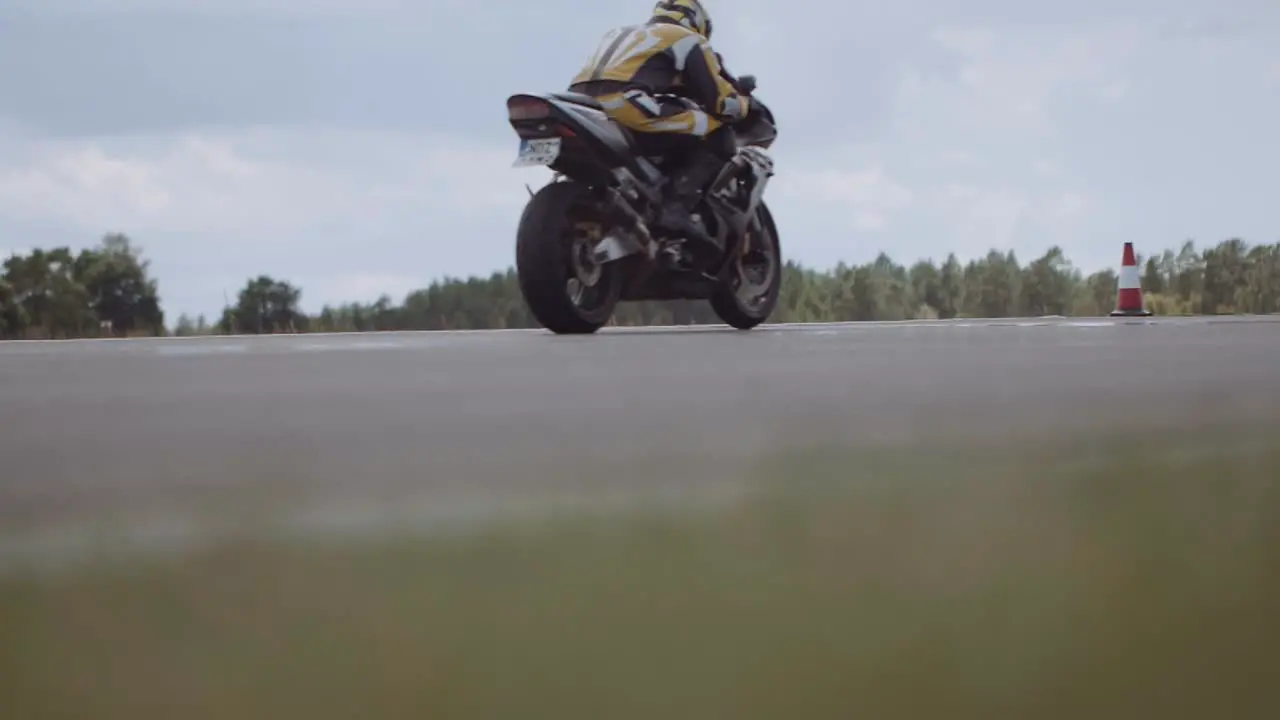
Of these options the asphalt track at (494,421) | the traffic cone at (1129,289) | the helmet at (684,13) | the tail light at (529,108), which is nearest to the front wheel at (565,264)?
the tail light at (529,108)

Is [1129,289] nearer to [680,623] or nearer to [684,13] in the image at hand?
[684,13]

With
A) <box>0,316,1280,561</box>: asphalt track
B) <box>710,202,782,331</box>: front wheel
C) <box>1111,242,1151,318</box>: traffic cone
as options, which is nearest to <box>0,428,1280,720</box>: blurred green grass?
<box>0,316,1280,561</box>: asphalt track

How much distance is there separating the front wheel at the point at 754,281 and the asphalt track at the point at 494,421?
2961 millimetres

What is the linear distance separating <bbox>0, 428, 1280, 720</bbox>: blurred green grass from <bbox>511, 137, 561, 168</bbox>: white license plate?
142 inches

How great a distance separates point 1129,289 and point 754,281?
3575 mm

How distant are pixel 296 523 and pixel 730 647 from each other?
212 mm

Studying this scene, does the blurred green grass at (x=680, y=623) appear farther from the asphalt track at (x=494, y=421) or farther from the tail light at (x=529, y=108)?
the tail light at (x=529, y=108)

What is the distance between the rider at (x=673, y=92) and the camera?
4.57 meters

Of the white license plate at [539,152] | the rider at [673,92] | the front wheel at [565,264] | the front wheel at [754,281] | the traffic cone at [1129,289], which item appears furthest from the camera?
the traffic cone at [1129,289]

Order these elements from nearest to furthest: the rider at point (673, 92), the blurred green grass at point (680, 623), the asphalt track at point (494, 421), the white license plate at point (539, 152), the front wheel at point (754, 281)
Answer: the blurred green grass at point (680, 623), the asphalt track at point (494, 421), the white license plate at point (539, 152), the rider at point (673, 92), the front wheel at point (754, 281)

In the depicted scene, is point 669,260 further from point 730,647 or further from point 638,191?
point 730,647

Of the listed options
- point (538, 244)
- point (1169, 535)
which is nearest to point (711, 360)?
point (1169, 535)

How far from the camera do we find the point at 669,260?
4.66m

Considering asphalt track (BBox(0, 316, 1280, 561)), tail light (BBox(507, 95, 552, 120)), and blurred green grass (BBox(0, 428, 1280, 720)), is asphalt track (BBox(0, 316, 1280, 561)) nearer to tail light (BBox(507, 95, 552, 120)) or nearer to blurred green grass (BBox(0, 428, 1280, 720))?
blurred green grass (BBox(0, 428, 1280, 720))
